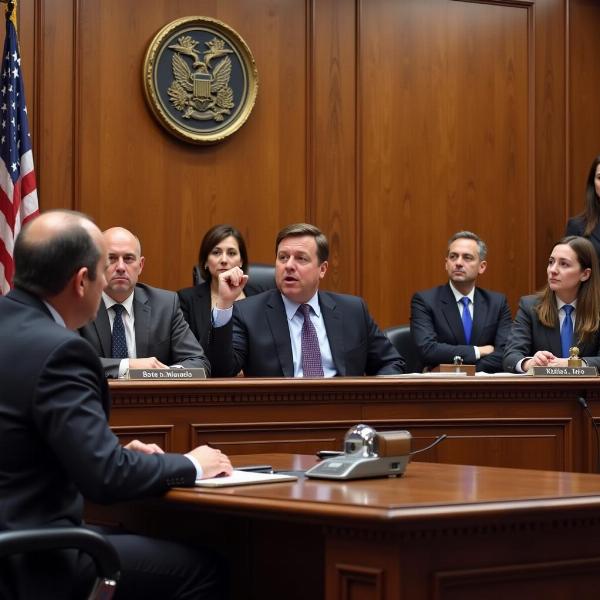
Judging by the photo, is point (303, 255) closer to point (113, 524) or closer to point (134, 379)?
point (134, 379)

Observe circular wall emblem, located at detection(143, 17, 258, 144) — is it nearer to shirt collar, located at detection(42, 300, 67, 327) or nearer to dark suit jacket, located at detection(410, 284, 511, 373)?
dark suit jacket, located at detection(410, 284, 511, 373)

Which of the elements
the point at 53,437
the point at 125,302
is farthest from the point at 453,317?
the point at 53,437

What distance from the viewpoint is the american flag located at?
606cm

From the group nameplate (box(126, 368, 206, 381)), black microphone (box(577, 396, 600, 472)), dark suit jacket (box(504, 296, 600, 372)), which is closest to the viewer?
nameplate (box(126, 368, 206, 381))

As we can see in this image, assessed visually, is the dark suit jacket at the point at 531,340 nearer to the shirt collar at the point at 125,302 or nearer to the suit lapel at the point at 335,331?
the suit lapel at the point at 335,331

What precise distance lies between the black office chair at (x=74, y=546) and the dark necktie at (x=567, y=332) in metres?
4.14

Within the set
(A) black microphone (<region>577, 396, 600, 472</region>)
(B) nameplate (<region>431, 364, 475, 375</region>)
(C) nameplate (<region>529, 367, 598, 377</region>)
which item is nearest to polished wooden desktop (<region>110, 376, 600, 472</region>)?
(A) black microphone (<region>577, 396, 600, 472</region>)

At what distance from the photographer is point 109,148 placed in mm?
7234

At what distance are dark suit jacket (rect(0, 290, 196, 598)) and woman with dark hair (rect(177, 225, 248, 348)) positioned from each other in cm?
367

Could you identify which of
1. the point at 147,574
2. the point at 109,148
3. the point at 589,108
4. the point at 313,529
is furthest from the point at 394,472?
the point at 589,108

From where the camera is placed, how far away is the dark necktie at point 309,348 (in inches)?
207

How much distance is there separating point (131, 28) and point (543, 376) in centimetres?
370

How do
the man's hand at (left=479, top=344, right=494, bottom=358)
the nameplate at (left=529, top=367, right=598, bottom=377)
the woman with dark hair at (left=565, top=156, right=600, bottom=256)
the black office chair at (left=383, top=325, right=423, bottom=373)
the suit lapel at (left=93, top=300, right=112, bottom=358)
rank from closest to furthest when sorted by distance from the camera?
the nameplate at (left=529, top=367, right=598, bottom=377), the suit lapel at (left=93, top=300, right=112, bottom=358), the black office chair at (left=383, top=325, right=423, bottom=373), the man's hand at (left=479, top=344, right=494, bottom=358), the woman with dark hair at (left=565, top=156, right=600, bottom=256)

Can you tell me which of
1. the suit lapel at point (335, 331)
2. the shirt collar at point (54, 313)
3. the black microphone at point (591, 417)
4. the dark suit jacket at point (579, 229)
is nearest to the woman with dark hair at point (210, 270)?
the suit lapel at point (335, 331)
